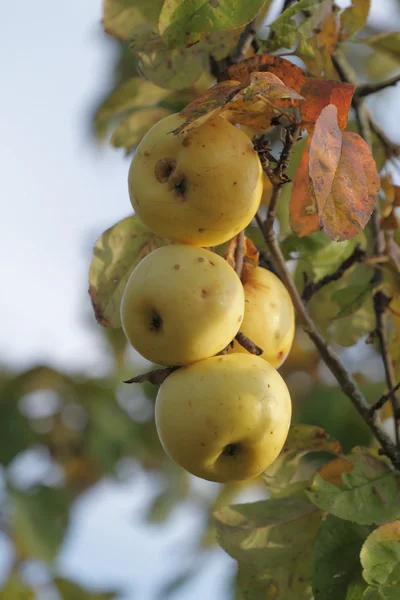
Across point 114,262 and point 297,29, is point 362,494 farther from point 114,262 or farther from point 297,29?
point 297,29

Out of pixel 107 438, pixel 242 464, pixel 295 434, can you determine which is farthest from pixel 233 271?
pixel 107 438

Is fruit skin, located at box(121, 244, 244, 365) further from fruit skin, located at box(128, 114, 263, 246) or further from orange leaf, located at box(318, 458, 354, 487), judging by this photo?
orange leaf, located at box(318, 458, 354, 487)

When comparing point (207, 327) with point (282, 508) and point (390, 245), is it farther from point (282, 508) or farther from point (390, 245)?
point (390, 245)

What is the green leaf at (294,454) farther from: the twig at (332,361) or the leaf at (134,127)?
the leaf at (134,127)

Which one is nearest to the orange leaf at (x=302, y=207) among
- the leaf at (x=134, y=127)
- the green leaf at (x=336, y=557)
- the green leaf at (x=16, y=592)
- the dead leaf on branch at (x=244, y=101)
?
the dead leaf on branch at (x=244, y=101)

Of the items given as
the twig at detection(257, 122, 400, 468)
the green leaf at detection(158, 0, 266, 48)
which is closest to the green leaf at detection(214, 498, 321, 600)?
the twig at detection(257, 122, 400, 468)

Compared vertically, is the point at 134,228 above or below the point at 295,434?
above

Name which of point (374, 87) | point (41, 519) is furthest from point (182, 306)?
point (41, 519)
